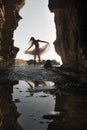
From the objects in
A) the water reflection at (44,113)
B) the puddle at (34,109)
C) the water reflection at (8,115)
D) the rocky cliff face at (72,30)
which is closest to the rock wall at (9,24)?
the rocky cliff face at (72,30)

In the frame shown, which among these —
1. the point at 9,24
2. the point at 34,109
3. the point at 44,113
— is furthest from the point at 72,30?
the point at 9,24

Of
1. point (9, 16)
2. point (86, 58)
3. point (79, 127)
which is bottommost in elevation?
point (79, 127)

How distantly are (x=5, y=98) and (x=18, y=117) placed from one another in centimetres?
324

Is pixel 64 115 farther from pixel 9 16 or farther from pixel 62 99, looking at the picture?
pixel 9 16

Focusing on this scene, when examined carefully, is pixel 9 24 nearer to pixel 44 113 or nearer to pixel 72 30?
pixel 72 30

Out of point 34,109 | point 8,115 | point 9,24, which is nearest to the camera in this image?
point 8,115

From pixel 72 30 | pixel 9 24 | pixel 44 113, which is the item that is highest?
pixel 9 24

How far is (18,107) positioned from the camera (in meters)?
8.78

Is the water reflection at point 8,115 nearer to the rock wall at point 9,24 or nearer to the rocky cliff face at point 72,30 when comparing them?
the rocky cliff face at point 72,30

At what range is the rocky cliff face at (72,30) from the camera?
22.1 meters

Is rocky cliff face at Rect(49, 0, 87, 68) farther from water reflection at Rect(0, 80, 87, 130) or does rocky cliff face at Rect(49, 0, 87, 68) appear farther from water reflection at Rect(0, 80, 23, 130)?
water reflection at Rect(0, 80, 23, 130)

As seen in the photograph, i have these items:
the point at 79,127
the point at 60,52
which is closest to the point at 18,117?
the point at 79,127

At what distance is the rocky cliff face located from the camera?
22.1 metres

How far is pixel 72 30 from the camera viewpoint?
91.8 ft
